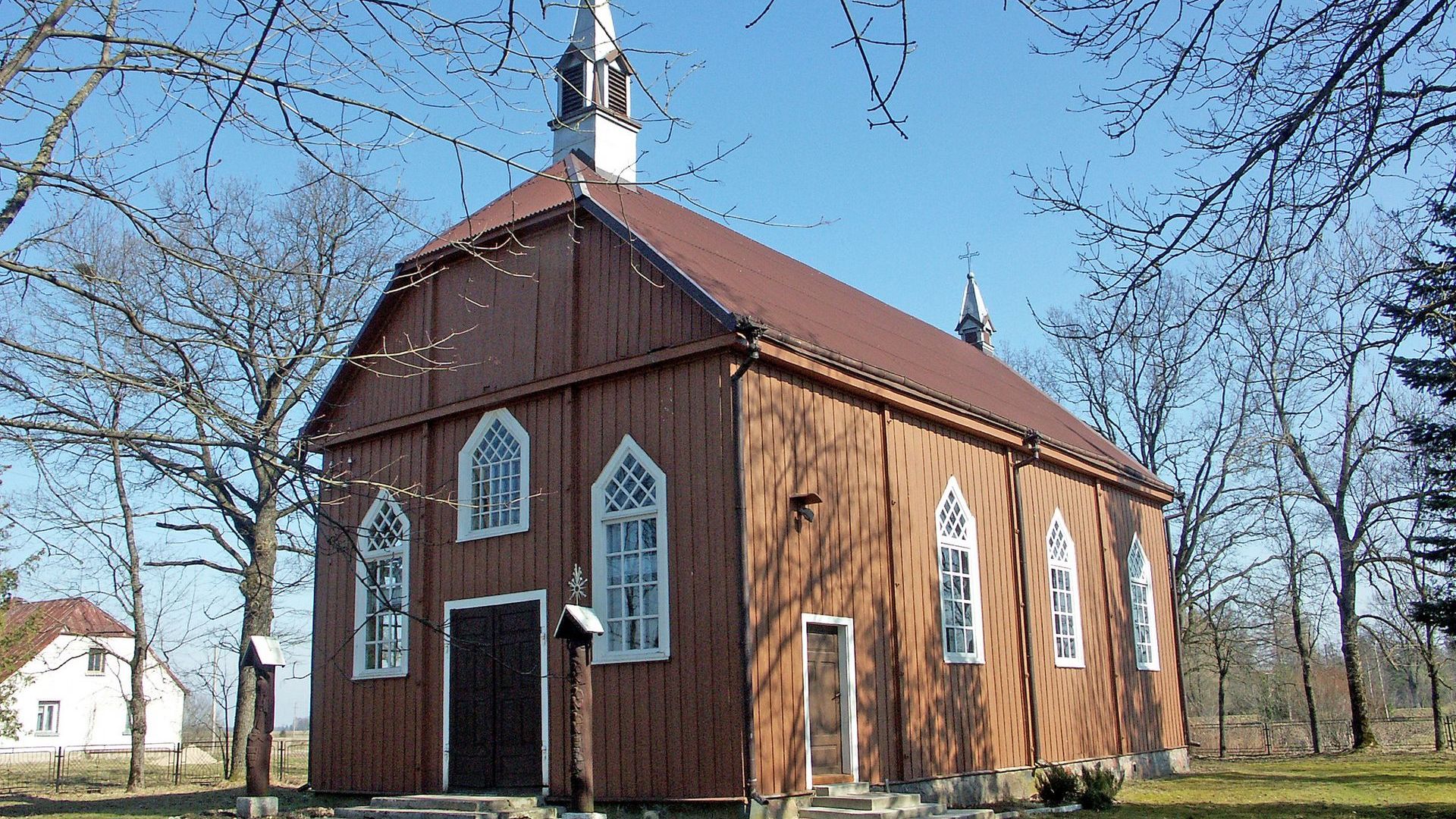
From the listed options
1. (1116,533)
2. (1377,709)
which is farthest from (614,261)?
(1377,709)

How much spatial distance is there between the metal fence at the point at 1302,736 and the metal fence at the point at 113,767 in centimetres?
2446

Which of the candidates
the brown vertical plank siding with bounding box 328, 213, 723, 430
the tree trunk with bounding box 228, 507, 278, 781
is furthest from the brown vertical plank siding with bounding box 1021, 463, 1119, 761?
the tree trunk with bounding box 228, 507, 278, 781

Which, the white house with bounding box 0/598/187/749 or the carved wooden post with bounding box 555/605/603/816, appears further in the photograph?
the white house with bounding box 0/598/187/749

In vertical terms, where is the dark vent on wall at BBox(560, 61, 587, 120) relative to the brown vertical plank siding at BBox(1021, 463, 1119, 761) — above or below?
above

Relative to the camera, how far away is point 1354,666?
2858 centimetres

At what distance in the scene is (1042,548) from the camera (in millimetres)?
18203

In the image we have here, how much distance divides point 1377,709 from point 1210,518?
77.1 feet

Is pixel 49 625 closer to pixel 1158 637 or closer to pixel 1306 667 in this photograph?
pixel 1158 637

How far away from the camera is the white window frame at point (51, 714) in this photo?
45.7 meters

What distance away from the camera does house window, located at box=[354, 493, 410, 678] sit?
50.2ft

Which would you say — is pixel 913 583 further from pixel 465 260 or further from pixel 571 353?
pixel 465 260

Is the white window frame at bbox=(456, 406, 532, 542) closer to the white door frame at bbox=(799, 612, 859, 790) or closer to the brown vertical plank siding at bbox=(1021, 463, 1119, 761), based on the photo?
the white door frame at bbox=(799, 612, 859, 790)

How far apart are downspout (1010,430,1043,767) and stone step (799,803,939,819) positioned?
497cm

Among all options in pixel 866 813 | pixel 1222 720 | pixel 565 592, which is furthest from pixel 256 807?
pixel 1222 720
